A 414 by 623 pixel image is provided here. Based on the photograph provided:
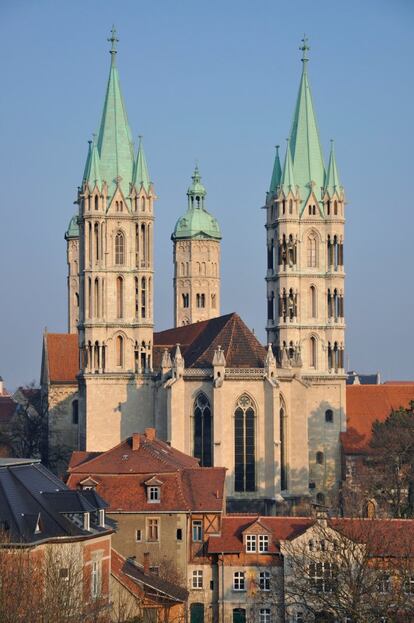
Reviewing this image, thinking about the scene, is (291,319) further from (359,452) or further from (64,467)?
(64,467)

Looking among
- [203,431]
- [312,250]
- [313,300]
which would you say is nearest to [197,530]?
[203,431]

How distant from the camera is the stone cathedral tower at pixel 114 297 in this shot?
348 ft

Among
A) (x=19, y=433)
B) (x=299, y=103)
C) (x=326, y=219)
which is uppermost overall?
(x=299, y=103)

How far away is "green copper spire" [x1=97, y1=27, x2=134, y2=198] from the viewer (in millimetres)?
107625

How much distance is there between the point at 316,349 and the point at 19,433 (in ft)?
84.4

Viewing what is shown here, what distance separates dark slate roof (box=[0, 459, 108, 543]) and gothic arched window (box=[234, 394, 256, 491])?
41.9 metres

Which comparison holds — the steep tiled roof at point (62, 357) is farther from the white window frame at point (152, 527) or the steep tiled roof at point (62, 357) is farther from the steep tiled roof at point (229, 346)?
the white window frame at point (152, 527)

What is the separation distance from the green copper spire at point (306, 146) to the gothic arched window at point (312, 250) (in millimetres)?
2836

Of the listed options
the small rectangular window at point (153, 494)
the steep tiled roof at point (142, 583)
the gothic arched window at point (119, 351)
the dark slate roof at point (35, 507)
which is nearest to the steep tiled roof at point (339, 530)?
the small rectangular window at point (153, 494)

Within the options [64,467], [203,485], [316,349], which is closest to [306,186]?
[316,349]

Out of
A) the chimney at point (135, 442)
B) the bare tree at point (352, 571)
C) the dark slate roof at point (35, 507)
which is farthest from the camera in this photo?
the chimney at point (135, 442)

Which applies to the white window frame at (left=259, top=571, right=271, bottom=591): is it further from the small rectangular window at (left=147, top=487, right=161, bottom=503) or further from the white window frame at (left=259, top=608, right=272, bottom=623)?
the small rectangular window at (left=147, top=487, right=161, bottom=503)

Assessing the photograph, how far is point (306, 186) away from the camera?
109812 millimetres

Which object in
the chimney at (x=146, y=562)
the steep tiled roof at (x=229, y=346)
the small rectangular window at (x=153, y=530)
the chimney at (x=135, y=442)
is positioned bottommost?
the chimney at (x=146, y=562)
